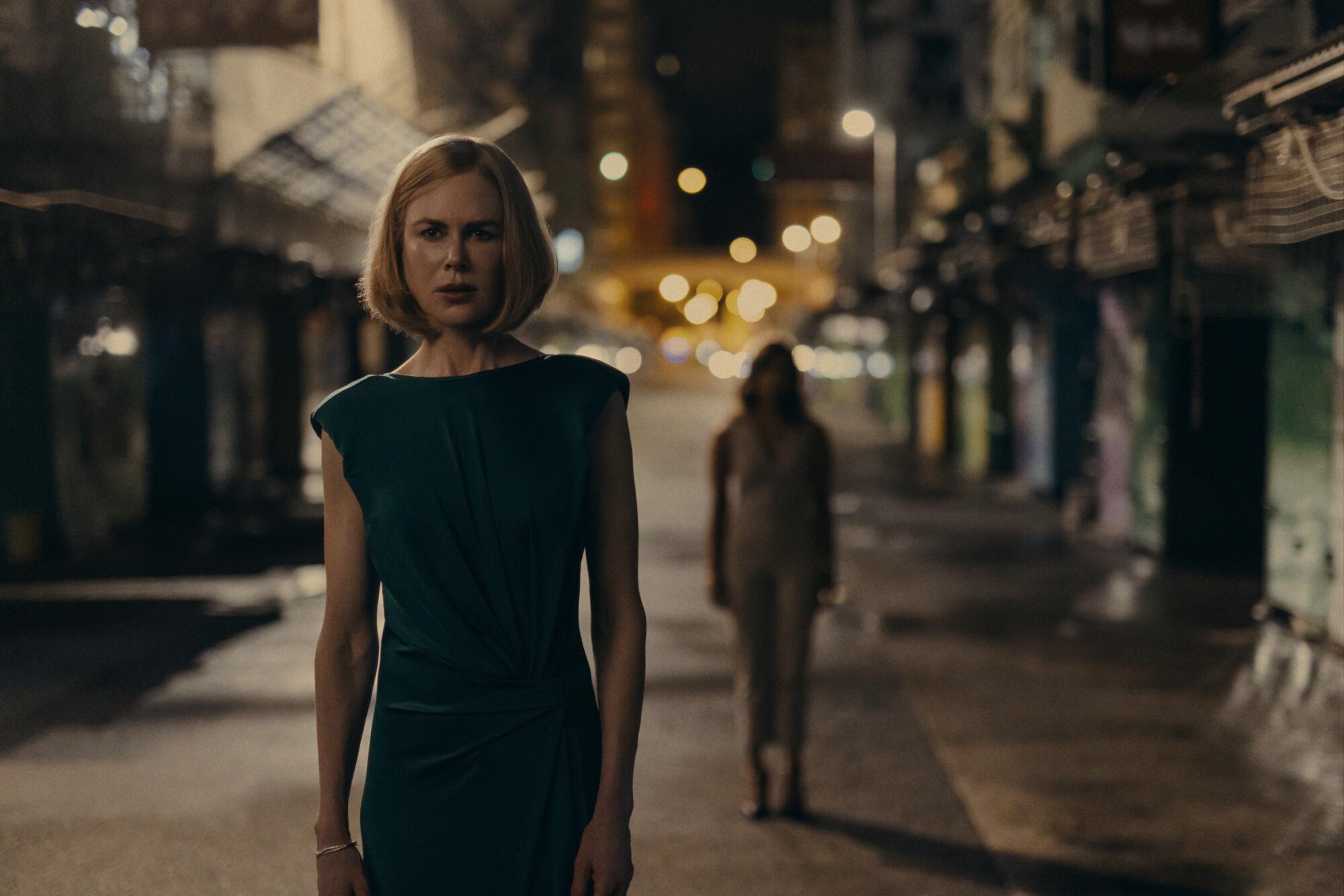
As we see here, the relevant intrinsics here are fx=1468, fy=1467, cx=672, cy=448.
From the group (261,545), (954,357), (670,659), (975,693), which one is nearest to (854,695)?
(975,693)

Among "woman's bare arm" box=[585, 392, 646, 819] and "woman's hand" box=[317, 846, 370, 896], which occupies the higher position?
"woman's bare arm" box=[585, 392, 646, 819]

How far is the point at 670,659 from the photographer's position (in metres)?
9.73

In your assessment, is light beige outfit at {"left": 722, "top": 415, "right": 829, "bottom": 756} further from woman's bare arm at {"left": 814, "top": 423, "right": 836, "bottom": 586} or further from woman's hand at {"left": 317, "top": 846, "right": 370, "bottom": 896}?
woman's hand at {"left": 317, "top": 846, "right": 370, "bottom": 896}

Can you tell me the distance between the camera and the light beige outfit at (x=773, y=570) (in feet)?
20.6

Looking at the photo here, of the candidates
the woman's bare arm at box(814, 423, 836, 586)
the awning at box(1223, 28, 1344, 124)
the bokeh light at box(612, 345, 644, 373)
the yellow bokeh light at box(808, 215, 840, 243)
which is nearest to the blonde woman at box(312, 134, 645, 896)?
the woman's bare arm at box(814, 423, 836, 586)

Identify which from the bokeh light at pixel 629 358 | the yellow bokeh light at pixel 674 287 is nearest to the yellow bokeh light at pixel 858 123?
the bokeh light at pixel 629 358

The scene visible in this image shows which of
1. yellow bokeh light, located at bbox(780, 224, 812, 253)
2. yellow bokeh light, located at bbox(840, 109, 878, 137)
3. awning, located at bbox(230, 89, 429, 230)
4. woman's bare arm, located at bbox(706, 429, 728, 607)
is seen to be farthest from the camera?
yellow bokeh light, located at bbox(780, 224, 812, 253)

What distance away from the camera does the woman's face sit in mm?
2279

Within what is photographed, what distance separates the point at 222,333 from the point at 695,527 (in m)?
7.93

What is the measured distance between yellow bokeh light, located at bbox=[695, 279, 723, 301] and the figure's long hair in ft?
467

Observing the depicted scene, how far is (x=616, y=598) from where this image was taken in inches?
93.3

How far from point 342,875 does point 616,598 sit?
2.06ft

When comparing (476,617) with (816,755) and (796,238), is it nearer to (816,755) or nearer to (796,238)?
(816,755)

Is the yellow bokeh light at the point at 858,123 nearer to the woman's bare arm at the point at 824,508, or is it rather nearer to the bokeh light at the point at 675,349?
the woman's bare arm at the point at 824,508
